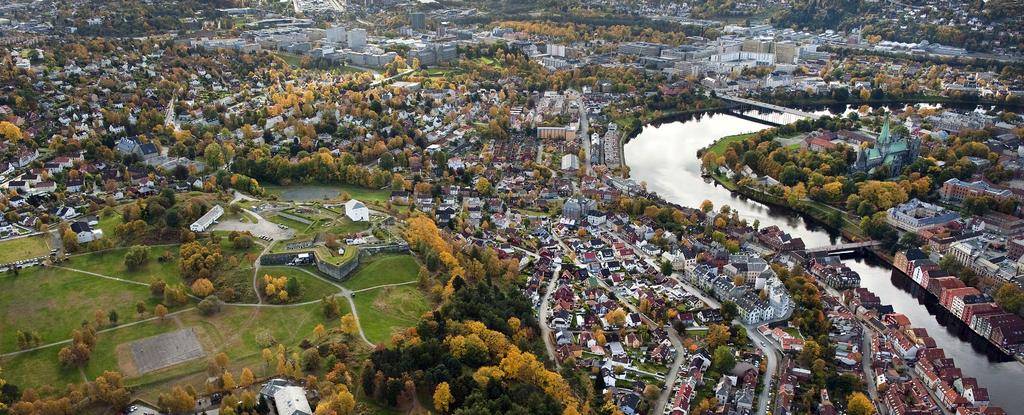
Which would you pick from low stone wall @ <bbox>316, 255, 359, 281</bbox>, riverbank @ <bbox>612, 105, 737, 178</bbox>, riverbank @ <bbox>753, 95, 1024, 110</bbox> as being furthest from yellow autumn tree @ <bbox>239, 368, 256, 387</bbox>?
riverbank @ <bbox>753, 95, 1024, 110</bbox>

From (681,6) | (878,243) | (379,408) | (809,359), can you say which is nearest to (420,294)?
(379,408)

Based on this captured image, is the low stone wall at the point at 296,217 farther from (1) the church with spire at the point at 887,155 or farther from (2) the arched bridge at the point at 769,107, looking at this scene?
(2) the arched bridge at the point at 769,107

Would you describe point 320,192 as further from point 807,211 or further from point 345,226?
point 807,211

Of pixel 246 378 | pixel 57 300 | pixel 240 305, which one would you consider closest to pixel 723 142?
pixel 240 305

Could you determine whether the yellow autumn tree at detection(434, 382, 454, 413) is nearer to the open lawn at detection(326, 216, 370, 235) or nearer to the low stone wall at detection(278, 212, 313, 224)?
the open lawn at detection(326, 216, 370, 235)

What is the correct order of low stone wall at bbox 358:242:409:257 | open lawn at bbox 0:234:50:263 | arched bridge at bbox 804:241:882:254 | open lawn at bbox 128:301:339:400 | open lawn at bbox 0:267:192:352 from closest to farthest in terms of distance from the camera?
1. open lawn at bbox 128:301:339:400
2. open lawn at bbox 0:267:192:352
3. open lawn at bbox 0:234:50:263
4. low stone wall at bbox 358:242:409:257
5. arched bridge at bbox 804:241:882:254
